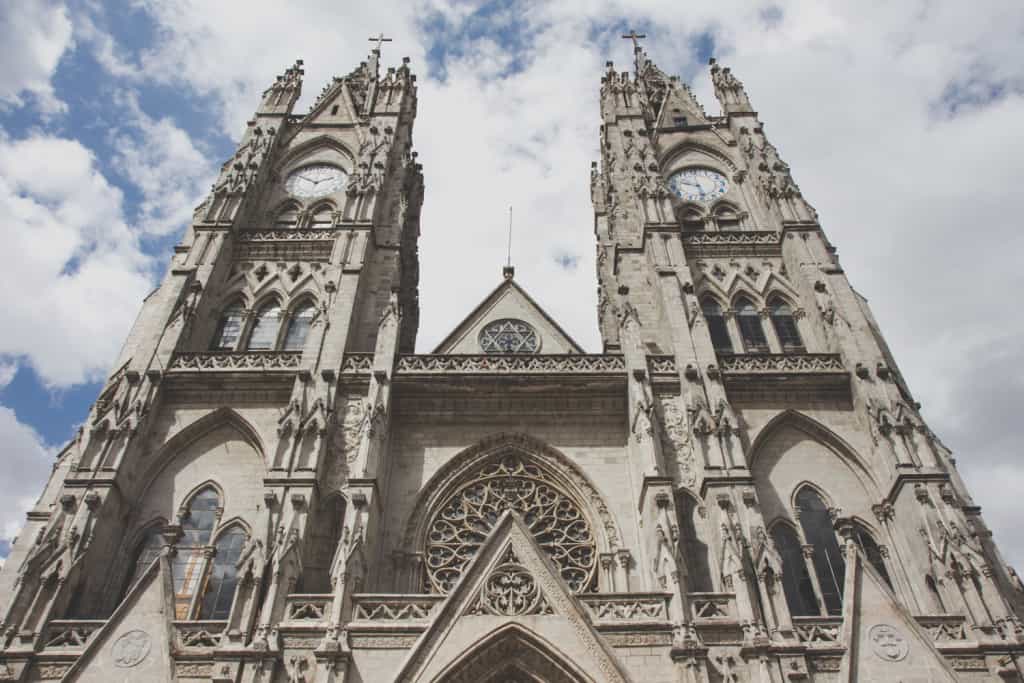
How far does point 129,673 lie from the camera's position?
12.0 metres

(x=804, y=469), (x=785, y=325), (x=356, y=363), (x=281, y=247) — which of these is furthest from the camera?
(x=281, y=247)

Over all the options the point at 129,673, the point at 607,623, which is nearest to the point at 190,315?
the point at 129,673

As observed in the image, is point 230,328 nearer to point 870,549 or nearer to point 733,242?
point 733,242

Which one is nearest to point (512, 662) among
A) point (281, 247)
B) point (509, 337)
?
point (509, 337)

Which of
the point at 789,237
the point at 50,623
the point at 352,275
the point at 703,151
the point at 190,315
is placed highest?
the point at 703,151

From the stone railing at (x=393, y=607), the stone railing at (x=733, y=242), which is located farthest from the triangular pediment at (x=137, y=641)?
the stone railing at (x=733, y=242)

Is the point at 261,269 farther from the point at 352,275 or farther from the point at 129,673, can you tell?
the point at 129,673

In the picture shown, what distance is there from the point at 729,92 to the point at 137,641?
25.0 metres

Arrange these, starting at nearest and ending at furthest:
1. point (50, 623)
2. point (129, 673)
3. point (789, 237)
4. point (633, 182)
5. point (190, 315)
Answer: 1. point (129, 673)
2. point (50, 623)
3. point (190, 315)
4. point (789, 237)
5. point (633, 182)

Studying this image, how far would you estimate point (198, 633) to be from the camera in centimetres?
1292

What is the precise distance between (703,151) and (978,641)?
18.2 meters

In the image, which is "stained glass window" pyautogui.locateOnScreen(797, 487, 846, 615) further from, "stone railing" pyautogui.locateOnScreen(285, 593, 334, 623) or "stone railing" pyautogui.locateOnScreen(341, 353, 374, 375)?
"stone railing" pyautogui.locateOnScreen(341, 353, 374, 375)

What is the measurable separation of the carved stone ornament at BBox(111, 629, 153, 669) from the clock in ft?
50.8

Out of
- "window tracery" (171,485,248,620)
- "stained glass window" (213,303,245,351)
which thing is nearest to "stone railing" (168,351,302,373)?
"stained glass window" (213,303,245,351)
